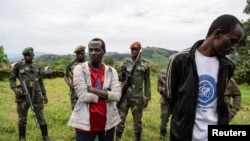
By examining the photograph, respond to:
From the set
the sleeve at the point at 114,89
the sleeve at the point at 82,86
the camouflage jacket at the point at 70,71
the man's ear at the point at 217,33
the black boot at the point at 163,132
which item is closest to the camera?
the man's ear at the point at 217,33

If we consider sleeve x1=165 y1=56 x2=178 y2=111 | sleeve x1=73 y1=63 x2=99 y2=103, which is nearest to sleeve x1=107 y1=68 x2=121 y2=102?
sleeve x1=73 y1=63 x2=99 y2=103

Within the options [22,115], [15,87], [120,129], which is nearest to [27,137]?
[22,115]

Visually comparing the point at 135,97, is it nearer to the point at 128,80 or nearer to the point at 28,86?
the point at 128,80

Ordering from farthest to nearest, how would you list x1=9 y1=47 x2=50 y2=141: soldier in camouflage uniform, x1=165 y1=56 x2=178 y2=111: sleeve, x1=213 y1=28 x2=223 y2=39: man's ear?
x1=9 y1=47 x2=50 y2=141: soldier in camouflage uniform
x1=165 y1=56 x2=178 y2=111: sleeve
x1=213 y1=28 x2=223 y2=39: man's ear

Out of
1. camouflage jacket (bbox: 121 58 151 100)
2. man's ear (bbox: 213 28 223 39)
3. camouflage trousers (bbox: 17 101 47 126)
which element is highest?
man's ear (bbox: 213 28 223 39)

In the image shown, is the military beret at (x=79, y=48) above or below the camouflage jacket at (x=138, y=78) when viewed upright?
above

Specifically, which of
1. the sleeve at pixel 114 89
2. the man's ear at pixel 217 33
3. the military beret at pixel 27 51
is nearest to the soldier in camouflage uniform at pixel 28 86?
the military beret at pixel 27 51

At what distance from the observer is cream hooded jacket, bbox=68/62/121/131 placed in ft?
11.2

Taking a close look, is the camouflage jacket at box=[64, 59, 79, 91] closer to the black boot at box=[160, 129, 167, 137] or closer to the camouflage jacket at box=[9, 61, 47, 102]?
the camouflage jacket at box=[9, 61, 47, 102]

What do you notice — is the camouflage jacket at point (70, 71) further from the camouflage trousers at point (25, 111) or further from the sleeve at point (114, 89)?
the sleeve at point (114, 89)

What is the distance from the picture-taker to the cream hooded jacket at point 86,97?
11.2 ft

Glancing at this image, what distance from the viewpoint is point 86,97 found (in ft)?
11.1

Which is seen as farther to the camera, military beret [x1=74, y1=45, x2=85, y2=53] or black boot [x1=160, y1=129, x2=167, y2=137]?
black boot [x1=160, y1=129, x2=167, y2=137]

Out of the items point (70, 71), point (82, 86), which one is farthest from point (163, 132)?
point (82, 86)
